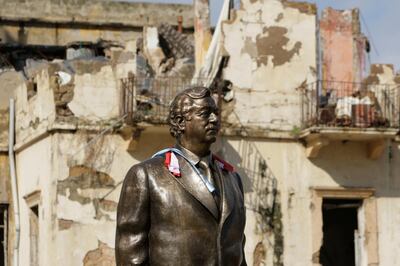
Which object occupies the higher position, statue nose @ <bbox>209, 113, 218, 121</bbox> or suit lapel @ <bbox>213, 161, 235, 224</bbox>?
statue nose @ <bbox>209, 113, 218, 121</bbox>

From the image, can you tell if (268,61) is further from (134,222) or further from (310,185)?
(134,222)

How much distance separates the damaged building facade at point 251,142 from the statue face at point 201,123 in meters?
12.2

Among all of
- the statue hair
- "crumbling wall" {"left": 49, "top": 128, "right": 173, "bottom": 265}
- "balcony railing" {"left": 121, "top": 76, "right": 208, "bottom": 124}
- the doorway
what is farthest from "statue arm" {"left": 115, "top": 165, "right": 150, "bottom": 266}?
the doorway

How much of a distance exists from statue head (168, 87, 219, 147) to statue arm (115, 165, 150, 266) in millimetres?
309

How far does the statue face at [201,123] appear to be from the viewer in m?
6.30

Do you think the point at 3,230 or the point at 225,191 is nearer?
the point at 225,191

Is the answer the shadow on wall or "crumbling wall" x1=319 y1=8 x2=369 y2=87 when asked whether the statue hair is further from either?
"crumbling wall" x1=319 y1=8 x2=369 y2=87

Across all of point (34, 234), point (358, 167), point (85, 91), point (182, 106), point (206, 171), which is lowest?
point (34, 234)

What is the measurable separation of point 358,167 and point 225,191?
14.0 meters

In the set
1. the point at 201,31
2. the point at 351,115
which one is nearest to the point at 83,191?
the point at 351,115

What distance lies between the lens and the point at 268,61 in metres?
20.0

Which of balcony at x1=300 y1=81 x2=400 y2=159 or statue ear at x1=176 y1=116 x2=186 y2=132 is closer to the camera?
statue ear at x1=176 y1=116 x2=186 y2=132

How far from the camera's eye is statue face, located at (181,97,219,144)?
630 centimetres

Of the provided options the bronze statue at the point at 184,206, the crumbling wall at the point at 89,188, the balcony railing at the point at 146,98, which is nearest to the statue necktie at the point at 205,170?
the bronze statue at the point at 184,206
